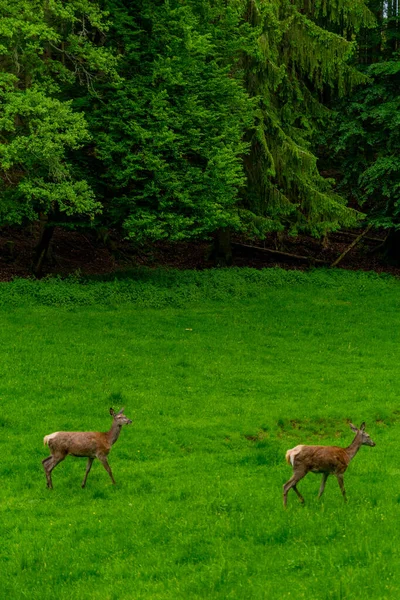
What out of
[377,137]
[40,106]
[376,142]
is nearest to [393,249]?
[376,142]

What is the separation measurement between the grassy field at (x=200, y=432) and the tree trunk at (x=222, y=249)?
2.56 metres

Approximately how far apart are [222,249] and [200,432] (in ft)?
65.4

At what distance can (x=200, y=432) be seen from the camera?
16688 mm

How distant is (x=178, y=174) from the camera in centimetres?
2920

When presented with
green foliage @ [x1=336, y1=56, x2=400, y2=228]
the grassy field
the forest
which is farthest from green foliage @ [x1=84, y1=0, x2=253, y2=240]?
green foliage @ [x1=336, y1=56, x2=400, y2=228]

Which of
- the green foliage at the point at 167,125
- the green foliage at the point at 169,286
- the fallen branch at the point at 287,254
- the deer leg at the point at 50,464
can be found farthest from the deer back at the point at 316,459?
the fallen branch at the point at 287,254

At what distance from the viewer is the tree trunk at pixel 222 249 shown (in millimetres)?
35625

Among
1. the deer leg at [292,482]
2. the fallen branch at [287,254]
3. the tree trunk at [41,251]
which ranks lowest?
the tree trunk at [41,251]

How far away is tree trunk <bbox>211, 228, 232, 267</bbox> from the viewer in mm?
35625

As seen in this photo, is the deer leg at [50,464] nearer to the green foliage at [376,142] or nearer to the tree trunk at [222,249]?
the tree trunk at [222,249]

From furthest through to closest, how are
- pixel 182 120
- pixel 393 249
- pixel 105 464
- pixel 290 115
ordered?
pixel 393 249 < pixel 290 115 < pixel 182 120 < pixel 105 464

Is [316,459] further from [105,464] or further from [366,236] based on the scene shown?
[366,236]

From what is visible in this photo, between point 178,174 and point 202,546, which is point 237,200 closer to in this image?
point 178,174

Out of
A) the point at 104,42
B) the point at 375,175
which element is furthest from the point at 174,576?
the point at 375,175
